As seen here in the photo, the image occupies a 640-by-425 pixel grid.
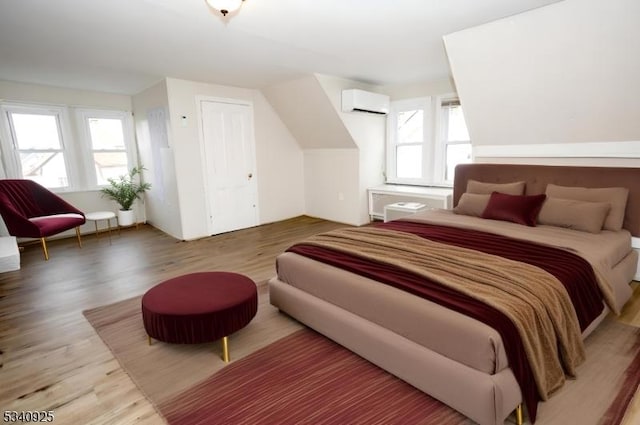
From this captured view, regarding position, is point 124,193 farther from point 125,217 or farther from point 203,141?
point 203,141

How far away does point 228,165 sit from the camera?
203 inches

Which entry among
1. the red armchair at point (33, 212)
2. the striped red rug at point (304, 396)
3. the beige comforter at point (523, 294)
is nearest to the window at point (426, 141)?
the beige comforter at point (523, 294)

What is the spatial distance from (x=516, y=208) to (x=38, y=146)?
21.2 feet

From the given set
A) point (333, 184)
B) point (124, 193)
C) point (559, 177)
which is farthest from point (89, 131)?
point (559, 177)

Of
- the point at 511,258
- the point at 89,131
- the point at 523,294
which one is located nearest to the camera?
the point at 523,294

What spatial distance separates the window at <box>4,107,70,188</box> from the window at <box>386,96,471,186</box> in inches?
210

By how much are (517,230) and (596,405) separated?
4.78 feet

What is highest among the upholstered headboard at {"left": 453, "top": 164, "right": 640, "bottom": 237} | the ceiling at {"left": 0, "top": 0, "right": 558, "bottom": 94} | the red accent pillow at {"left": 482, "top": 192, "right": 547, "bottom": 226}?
the ceiling at {"left": 0, "top": 0, "right": 558, "bottom": 94}

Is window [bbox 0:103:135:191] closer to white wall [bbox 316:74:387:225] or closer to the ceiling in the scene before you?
the ceiling

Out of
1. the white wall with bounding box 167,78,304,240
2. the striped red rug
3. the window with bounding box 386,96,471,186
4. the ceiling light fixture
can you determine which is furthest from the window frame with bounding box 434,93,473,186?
the striped red rug

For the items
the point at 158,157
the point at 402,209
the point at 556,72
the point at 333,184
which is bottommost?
the point at 402,209

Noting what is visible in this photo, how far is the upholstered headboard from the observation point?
2898mm

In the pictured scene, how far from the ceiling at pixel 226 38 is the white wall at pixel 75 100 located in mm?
199

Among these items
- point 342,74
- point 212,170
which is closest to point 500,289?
point 342,74
